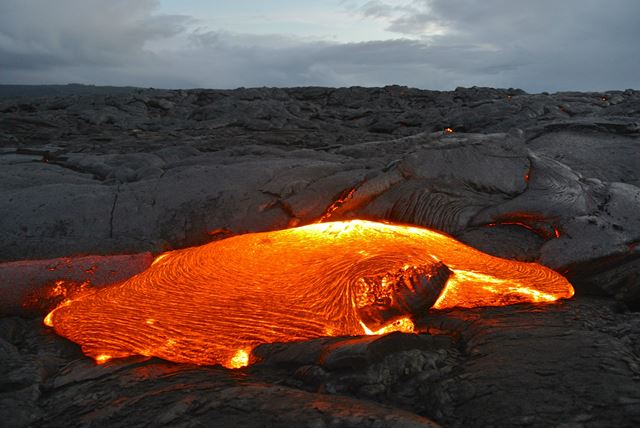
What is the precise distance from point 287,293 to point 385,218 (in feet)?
5.57

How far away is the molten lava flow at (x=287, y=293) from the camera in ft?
10.5

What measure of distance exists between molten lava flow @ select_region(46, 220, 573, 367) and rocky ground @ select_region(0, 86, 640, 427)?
0.60ft

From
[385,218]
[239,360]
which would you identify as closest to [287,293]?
[239,360]

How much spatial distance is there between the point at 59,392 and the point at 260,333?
47.6 inches

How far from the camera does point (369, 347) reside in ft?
8.52

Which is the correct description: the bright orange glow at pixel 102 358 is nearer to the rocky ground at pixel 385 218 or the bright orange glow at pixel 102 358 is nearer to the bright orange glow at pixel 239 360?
the rocky ground at pixel 385 218

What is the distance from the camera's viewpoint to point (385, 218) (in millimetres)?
4891

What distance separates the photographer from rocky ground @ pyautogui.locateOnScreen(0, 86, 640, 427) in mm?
2256

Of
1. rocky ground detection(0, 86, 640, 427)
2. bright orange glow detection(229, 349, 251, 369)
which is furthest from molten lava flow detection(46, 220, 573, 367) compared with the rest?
rocky ground detection(0, 86, 640, 427)

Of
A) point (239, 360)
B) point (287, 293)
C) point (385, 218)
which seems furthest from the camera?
point (385, 218)

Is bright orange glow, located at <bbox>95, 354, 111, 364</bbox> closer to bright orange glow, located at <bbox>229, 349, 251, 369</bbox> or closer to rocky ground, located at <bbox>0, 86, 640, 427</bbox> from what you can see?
rocky ground, located at <bbox>0, 86, 640, 427</bbox>

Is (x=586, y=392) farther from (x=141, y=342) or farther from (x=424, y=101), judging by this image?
(x=424, y=101)

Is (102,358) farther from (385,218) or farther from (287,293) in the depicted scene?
(385,218)

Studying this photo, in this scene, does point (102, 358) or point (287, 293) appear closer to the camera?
point (102, 358)
